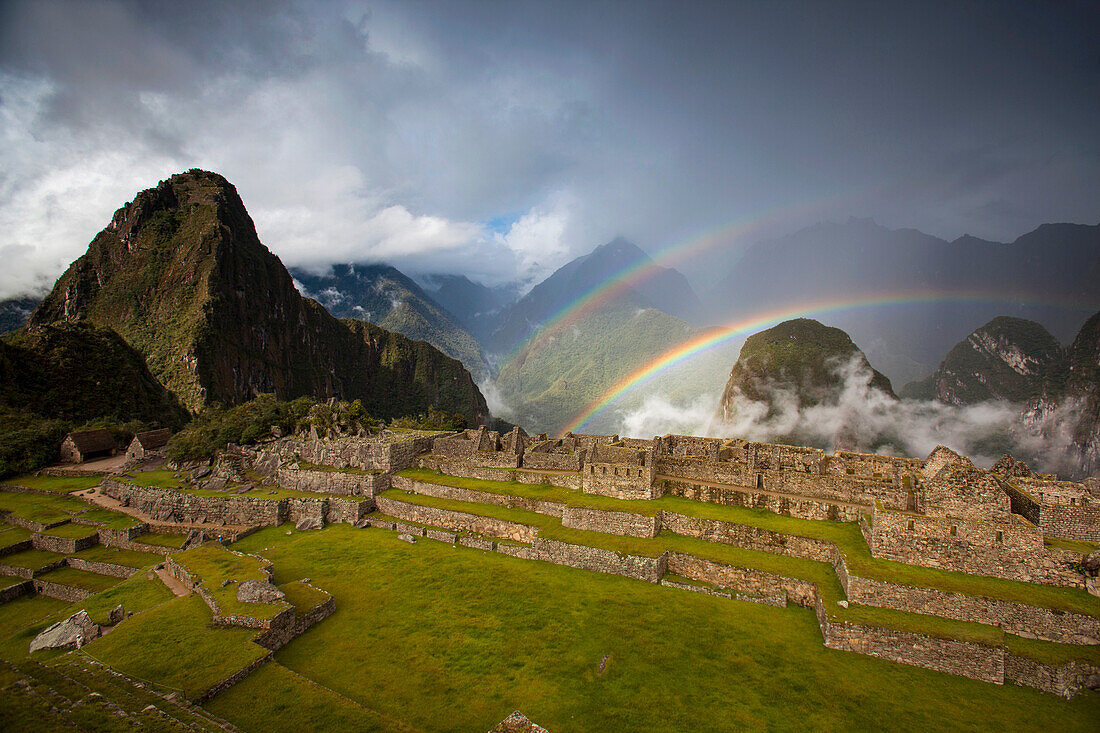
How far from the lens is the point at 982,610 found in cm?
1131

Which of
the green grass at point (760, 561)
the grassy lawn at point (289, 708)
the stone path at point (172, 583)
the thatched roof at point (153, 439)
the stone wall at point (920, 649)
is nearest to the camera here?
the grassy lawn at point (289, 708)

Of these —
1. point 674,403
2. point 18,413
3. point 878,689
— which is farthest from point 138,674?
point 674,403

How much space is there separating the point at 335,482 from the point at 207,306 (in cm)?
9316

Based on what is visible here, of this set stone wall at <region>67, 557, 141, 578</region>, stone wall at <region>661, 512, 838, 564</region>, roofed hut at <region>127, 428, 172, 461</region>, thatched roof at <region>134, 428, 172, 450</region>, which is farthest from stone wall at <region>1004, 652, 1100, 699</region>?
thatched roof at <region>134, 428, 172, 450</region>

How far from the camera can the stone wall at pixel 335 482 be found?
24.2m

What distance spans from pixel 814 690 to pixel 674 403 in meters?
102

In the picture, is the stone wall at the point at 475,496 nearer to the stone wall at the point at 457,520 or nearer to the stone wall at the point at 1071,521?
the stone wall at the point at 457,520

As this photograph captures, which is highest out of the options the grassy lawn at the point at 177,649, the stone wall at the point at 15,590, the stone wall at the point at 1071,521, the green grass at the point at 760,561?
the stone wall at the point at 1071,521

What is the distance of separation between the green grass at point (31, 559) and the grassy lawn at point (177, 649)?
39.9 ft

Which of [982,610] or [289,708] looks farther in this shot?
[982,610]

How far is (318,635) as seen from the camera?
12.8 m

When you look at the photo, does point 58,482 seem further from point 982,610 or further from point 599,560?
point 982,610

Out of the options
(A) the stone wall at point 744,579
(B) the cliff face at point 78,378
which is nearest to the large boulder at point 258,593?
(A) the stone wall at point 744,579

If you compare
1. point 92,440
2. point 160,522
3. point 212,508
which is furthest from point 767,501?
point 92,440
